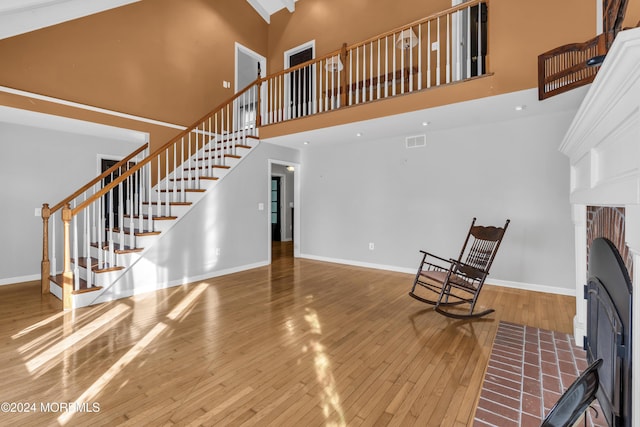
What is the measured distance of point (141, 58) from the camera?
17.0 feet

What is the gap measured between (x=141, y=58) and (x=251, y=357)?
17.2 ft

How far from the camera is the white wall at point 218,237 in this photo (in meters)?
4.21

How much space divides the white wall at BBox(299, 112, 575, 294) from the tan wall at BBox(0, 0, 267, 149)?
259 cm

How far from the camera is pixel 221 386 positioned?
2033mm

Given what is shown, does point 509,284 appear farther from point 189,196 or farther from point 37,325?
point 37,325

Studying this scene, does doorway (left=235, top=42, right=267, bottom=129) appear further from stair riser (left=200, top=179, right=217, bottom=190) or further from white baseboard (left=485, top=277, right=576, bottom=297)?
white baseboard (left=485, top=277, right=576, bottom=297)

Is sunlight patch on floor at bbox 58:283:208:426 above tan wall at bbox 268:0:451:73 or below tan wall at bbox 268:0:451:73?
below

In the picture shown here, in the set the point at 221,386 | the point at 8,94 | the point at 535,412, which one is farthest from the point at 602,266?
the point at 8,94

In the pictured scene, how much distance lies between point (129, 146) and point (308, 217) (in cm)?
363

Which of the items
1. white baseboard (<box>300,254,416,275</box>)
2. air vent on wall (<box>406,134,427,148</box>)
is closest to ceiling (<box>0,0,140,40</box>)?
air vent on wall (<box>406,134,427,148</box>)

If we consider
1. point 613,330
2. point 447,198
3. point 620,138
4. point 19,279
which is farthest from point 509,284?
point 19,279

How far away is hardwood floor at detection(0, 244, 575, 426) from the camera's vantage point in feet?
5.89

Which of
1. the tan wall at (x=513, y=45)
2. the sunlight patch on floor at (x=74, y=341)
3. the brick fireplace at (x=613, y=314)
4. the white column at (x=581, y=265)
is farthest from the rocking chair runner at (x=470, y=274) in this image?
the sunlight patch on floor at (x=74, y=341)

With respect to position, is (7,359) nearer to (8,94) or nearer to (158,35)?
(8,94)
